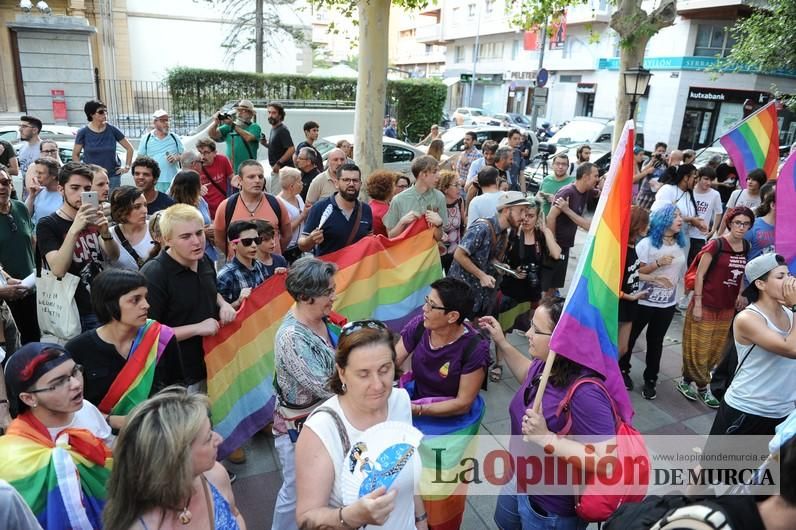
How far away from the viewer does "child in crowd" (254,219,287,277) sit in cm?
400

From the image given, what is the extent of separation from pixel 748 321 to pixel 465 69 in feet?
176

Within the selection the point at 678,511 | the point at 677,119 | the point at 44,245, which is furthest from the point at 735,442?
the point at 677,119

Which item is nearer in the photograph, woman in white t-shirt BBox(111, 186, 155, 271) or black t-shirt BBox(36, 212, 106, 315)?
black t-shirt BBox(36, 212, 106, 315)

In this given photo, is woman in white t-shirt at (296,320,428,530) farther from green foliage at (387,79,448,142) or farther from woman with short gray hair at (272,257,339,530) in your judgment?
green foliage at (387,79,448,142)

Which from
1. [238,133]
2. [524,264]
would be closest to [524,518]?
[524,264]

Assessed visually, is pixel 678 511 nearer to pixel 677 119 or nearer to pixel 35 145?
pixel 35 145

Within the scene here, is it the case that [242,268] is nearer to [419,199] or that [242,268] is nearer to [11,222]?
[11,222]

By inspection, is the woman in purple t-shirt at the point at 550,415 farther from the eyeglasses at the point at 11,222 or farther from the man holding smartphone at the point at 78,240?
the eyeglasses at the point at 11,222

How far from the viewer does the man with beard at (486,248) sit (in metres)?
4.86

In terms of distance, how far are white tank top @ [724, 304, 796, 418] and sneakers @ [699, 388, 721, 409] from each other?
193 centimetres

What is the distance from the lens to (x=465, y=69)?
52844mm

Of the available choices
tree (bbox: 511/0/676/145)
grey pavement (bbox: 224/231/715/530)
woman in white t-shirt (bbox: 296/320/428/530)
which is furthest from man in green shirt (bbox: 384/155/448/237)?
tree (bbox: 511/0/676/145)

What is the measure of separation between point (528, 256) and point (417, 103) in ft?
59.5

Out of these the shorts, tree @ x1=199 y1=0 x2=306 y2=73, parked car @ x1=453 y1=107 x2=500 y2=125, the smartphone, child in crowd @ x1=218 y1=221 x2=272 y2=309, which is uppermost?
tree @ x1=199 y1=0 x2=306 y2=73
